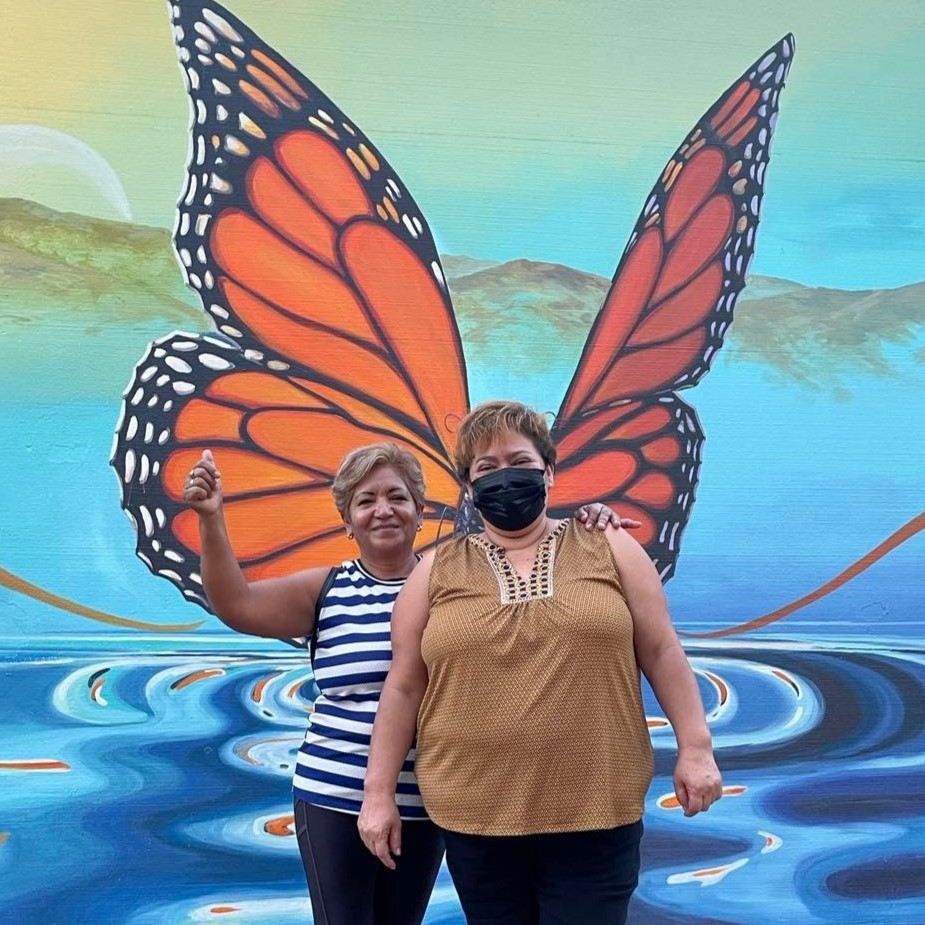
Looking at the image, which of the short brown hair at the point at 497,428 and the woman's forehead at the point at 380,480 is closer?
the short brown hair at the point at 497,428

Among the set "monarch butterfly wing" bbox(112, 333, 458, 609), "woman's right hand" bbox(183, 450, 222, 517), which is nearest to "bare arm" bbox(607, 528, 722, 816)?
"woman's right hand" bbox(183, 450, 222, 517)

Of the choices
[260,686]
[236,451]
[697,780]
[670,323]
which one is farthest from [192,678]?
[670,323]

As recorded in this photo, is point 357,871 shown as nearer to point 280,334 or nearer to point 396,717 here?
point 396,717

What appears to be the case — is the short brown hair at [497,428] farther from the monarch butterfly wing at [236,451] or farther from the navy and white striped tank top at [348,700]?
the monarch butterfly wing at [236,451]

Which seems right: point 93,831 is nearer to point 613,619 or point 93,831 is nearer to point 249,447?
point 249,447

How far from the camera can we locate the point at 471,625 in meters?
1.45

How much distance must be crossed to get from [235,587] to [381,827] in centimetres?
47

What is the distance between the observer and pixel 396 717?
1521 mm

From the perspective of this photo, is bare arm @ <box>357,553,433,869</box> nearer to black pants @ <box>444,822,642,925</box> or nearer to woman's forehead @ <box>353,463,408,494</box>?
black pants @ <box>444,822,642,925</box>

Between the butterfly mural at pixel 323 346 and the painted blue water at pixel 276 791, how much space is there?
0.30 m

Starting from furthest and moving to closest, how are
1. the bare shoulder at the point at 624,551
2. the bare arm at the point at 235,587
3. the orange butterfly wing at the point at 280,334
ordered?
the orange butterfly wing at the point at 280,334, the bare arm at the point at 235,587, the bare shoulder at the point at 624,551

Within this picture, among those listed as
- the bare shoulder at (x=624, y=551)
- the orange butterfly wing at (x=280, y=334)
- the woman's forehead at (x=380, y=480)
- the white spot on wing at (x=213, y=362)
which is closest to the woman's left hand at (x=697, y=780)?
the bare shoulder at (x=624, y=551)

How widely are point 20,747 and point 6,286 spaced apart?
3.68ft

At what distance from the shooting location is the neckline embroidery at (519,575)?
147 cm
